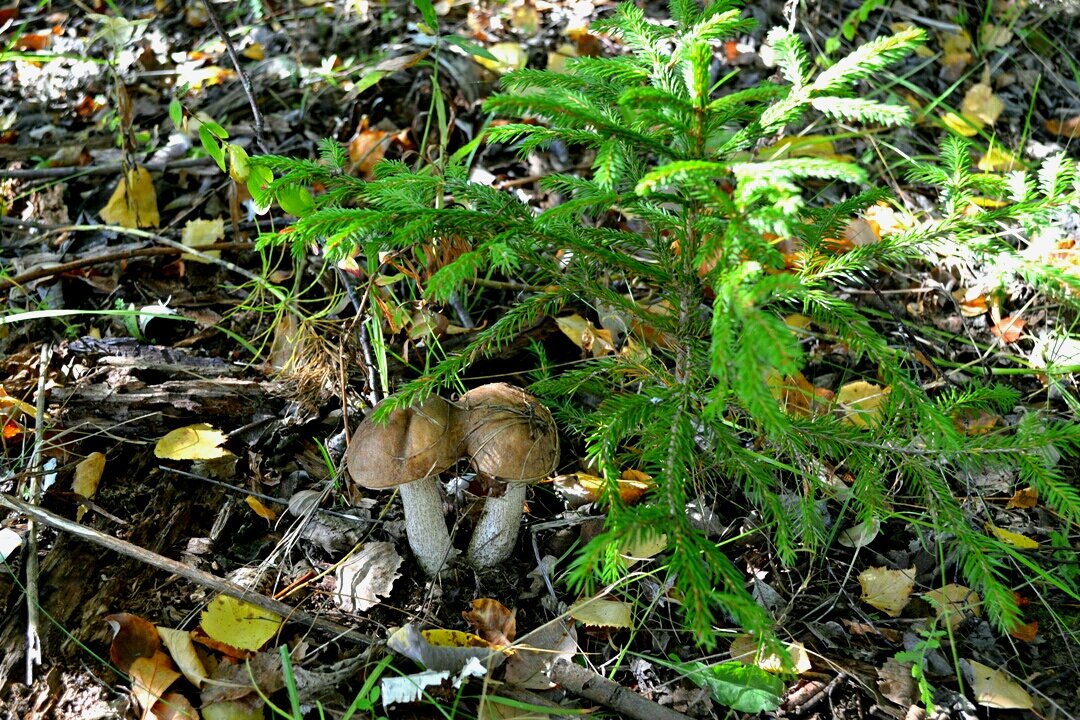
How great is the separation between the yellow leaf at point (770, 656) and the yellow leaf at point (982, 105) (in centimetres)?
300

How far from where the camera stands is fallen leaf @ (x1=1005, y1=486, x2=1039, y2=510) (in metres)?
2.66

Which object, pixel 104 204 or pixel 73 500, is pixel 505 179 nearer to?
pixel 104 204

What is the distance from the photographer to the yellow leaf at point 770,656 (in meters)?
2.15

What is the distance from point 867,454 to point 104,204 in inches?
132

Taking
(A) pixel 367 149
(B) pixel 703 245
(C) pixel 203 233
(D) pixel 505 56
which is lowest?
(C) pixel 203 233

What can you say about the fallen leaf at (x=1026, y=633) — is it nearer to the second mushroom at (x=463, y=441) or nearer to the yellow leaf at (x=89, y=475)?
the second mushroom at (x=463, y=441)

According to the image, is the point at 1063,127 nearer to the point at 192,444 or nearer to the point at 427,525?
the point at 427,525

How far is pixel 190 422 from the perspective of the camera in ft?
8.87

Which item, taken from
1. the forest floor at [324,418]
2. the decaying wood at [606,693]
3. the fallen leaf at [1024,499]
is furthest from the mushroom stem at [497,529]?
the fallen leaf at [1024,499]

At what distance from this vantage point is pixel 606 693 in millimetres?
2082

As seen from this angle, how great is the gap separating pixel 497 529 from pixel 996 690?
144cm

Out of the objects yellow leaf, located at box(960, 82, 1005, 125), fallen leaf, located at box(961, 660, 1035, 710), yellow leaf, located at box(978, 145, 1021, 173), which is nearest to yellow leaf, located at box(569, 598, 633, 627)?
fallen leaf, located at box(961, 660, 1035, 710)

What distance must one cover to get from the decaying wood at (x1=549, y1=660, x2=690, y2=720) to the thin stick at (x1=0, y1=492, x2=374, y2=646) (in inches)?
21.0

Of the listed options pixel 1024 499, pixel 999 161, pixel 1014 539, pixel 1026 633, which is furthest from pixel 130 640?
pixel 999 161
